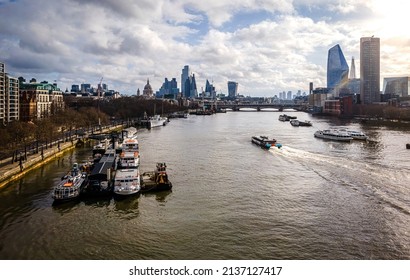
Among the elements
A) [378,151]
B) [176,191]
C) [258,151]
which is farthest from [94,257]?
[378,151]

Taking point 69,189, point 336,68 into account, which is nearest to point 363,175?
point 69,189

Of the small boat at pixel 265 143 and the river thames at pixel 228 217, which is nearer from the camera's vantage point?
the river thames at pixel 228 217

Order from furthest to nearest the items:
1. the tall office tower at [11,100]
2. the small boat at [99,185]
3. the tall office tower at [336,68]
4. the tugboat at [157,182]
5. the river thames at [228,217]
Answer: the tall office tower at [336,68] < the tall office tower at [11,100] < the tugboat at [157,182] < the small boat at [99,185] < the river thames at [228,217]

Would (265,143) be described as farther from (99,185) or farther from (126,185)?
(99,185)

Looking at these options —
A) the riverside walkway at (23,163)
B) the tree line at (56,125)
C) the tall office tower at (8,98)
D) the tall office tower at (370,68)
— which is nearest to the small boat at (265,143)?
the riverside walkway at (23,163)

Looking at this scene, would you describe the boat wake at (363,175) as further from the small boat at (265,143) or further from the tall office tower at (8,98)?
the tall office tower at (8,98)

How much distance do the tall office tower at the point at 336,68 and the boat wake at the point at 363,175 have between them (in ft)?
274

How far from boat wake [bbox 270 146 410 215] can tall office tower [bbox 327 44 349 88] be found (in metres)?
83.6

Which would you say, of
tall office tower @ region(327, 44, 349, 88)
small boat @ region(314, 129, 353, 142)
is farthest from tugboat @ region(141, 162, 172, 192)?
tall office tower @ region(327, 44, 349, 88)

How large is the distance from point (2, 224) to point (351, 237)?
5549 millimetres

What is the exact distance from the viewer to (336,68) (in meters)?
91.5

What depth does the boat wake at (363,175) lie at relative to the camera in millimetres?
7410

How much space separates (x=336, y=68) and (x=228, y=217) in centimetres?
9357

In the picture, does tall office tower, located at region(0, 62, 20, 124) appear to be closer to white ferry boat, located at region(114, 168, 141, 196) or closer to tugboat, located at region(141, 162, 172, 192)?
tugboat, located at region(141, 162, 172, 192)
